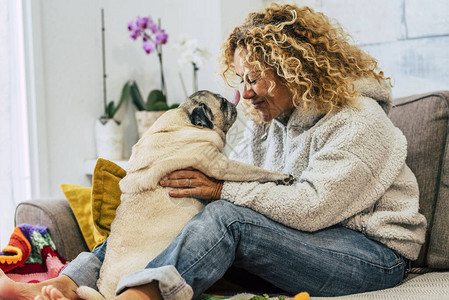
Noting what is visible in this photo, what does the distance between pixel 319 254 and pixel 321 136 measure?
346 millimetres

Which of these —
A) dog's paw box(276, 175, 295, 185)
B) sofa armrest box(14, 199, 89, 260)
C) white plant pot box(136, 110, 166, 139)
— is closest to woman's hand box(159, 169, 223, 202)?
dog's paw box(276, 175, 295, 185)

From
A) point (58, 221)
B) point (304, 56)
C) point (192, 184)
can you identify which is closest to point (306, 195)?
point (192, 184)

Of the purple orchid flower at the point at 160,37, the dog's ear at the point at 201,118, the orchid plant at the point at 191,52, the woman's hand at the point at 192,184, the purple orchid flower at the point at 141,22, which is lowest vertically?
the woman's hand at the point at 192,184

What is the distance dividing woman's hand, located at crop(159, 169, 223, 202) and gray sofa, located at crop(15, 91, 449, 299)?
0.52m

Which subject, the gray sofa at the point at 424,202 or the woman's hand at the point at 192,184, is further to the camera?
the gray sofa at the point at 424,202

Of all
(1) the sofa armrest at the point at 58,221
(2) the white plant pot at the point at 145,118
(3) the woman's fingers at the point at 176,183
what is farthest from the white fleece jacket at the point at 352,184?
(2) the white plant pot at the point at 145,118

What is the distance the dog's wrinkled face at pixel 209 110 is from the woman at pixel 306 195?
4.7 inches

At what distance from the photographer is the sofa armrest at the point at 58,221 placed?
1.66m

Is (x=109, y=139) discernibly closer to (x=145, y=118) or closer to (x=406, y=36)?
(x=145, y=118)

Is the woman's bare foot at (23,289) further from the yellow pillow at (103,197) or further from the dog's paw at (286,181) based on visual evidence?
the dog's paw at (286,181)

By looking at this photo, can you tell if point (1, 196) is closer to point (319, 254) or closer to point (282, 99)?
point (282, 99)

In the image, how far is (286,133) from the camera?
Result: 1.63 meters

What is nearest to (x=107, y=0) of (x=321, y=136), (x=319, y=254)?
(x=321, y=136)

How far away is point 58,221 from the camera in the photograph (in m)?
1.67
